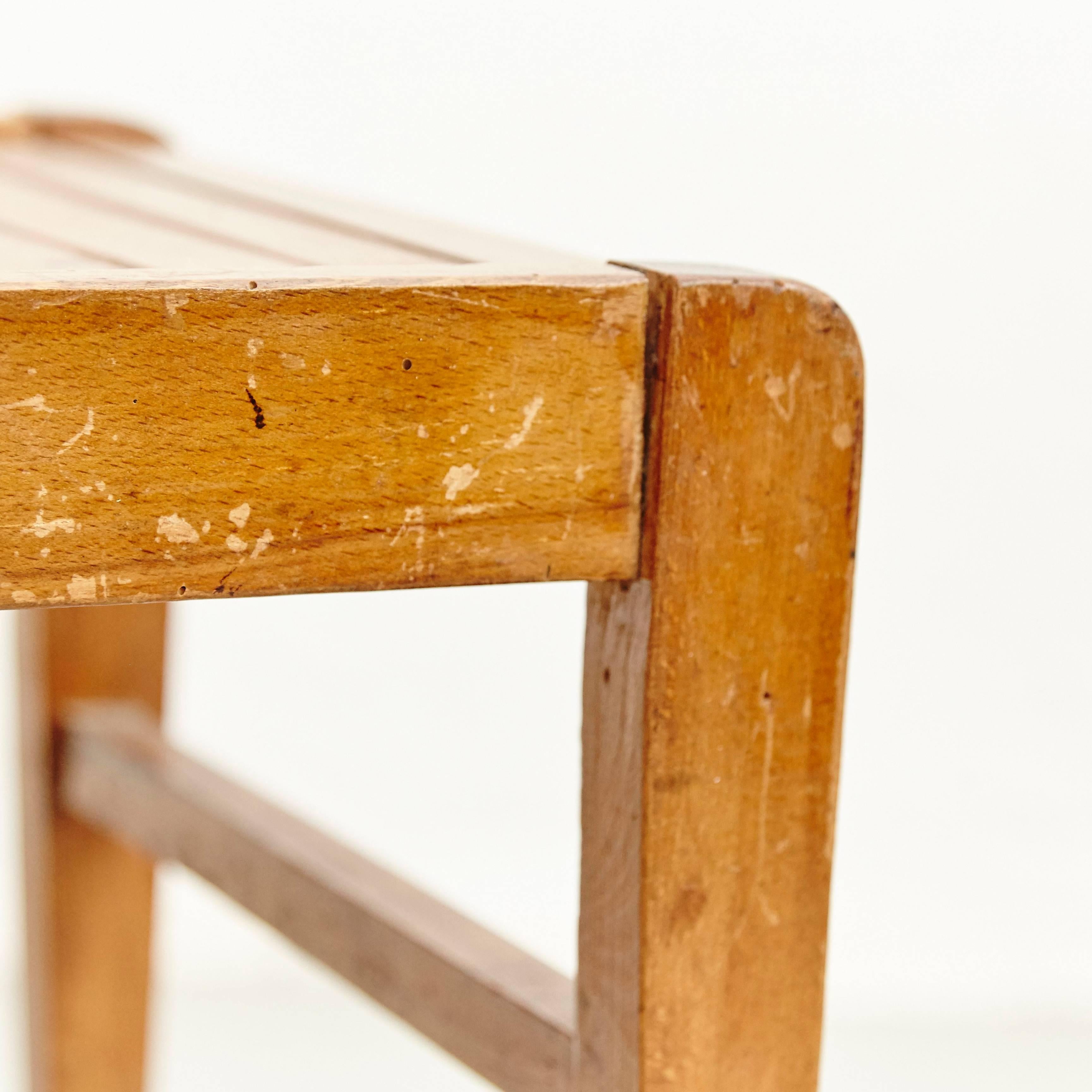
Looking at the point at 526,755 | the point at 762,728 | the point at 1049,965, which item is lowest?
the point at 1049,965

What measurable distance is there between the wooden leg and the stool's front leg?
0.63m

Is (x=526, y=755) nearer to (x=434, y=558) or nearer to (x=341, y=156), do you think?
(x=341, y=156)

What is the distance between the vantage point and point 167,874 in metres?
1.77

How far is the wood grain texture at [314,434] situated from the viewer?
528 mm

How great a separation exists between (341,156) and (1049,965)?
39.6 inches

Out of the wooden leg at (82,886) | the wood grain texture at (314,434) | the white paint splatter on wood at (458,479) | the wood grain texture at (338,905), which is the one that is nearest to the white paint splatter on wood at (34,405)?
the wood grain texture at (314,434)

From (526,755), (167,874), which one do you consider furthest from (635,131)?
A: (167,874)

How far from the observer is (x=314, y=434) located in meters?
0.55

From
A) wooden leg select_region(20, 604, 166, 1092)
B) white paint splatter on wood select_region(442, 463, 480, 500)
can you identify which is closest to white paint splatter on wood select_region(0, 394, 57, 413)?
white paint splatter on wood select_region(442, 463, 480, 500)

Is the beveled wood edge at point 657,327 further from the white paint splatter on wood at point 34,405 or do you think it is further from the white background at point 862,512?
the white background at point 862,512

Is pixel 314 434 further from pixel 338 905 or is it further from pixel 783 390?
pixel 338 905

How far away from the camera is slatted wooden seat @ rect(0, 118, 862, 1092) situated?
54 centimetres

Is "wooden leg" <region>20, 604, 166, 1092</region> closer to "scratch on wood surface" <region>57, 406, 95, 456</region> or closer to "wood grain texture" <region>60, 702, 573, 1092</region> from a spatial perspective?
"wood grain texture" <region>60, 702, 573, 1092</region>

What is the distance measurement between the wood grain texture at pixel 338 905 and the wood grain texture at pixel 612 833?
0.03 m
